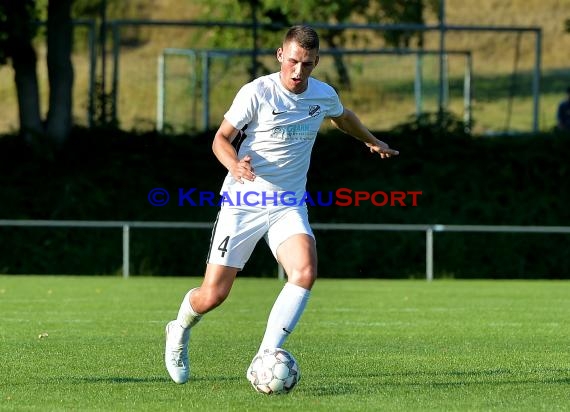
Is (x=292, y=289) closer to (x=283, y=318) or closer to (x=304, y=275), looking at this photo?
(x=304, y=275)

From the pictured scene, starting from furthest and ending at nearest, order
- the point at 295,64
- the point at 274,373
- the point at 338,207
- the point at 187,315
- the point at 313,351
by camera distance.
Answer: the point at 338,207 → the point at 313,351 → the point at 187,315 → the point at 295,64 → the point at 274,373

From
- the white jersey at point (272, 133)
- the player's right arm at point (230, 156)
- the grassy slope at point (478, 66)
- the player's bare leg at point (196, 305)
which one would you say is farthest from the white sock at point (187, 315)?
the grassy slope at point (478, 66)

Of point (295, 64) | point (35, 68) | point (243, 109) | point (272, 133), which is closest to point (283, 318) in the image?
point (272, 133)

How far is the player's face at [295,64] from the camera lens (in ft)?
28.3

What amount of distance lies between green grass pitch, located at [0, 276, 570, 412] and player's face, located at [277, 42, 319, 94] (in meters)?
1.95

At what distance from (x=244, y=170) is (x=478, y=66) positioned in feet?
130

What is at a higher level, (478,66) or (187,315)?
(187,315)

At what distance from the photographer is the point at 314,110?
9055 mm

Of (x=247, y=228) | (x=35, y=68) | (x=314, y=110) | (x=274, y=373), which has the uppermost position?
(x=314, y=110)

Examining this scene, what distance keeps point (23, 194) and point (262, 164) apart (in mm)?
17682

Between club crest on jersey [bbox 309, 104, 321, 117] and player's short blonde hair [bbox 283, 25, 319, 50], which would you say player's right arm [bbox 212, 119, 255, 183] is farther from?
player's short blonde hair [bbox 283, 25, 319, 50]

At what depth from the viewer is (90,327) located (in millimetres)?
13617

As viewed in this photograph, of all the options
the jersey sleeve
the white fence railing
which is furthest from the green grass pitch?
the white fence railing

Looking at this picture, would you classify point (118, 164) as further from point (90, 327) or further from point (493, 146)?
point (90, 327)
